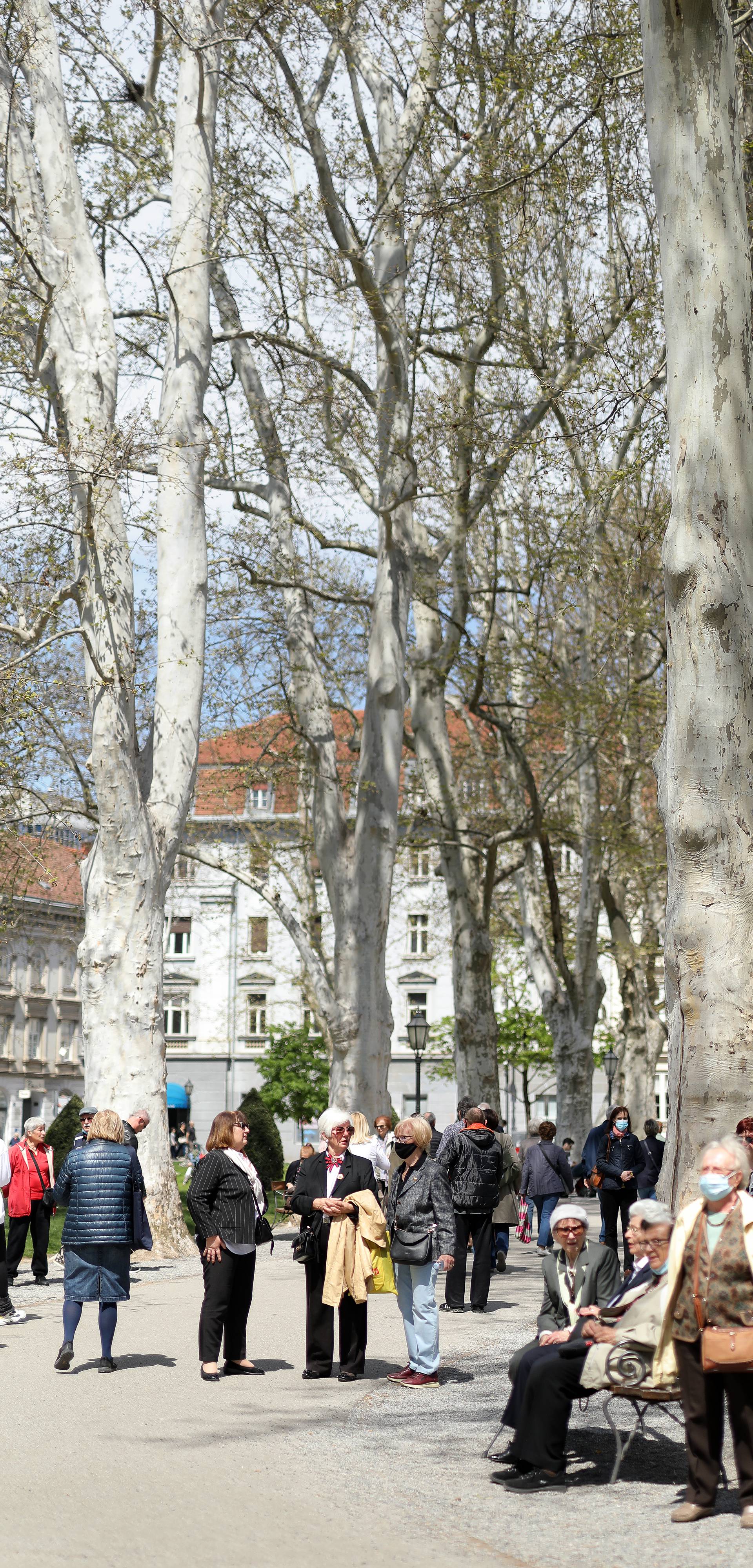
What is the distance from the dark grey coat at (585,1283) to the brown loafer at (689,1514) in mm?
1187

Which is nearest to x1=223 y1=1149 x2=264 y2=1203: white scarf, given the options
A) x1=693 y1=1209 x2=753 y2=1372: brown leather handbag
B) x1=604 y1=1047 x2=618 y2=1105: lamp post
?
x1=693 y1=1209 x2=753 y2=1372: brown leather handbag

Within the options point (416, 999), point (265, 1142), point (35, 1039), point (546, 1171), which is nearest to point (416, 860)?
point (265, 1142)

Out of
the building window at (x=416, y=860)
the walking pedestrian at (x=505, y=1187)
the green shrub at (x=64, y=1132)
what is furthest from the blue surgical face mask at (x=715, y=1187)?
the green shrub at (x=64, y=1132)

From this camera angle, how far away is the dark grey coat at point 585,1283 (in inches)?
293

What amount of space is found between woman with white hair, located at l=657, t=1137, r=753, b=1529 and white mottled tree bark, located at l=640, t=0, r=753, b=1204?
5.98 feet

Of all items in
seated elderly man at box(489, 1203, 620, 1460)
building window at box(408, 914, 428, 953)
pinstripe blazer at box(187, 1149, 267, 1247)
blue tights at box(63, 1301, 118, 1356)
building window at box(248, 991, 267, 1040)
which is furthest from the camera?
building window at box(248, 991, 267, 1040)

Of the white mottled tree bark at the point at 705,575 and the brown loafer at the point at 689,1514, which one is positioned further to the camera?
the white mottled tree bark at the point at 705,575

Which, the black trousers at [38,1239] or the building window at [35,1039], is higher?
the building window at [35,1039]

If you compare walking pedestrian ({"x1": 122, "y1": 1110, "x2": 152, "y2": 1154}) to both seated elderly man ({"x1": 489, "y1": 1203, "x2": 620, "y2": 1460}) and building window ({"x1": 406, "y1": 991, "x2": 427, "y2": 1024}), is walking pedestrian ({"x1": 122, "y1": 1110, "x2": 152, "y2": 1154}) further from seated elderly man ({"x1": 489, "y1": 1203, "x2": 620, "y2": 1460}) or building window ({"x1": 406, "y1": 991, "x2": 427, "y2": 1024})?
building window ({"x1": 406, "y1": 991, "x2": 427, "y2": 1024})

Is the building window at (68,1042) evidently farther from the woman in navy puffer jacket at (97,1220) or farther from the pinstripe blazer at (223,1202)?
the pinstripe blazer at (223,1202)

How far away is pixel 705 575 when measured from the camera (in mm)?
8867

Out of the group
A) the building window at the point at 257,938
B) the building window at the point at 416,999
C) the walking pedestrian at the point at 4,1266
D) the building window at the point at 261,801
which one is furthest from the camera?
the building window at the point at 257,938

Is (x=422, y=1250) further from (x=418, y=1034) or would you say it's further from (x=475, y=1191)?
(x=418, y=1034)

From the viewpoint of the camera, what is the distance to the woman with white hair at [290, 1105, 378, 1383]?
9.80m
